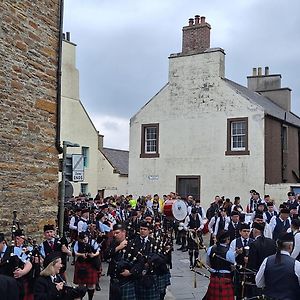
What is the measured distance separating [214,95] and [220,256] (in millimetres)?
16805

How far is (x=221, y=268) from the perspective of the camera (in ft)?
27.1

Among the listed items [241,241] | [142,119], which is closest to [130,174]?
[142,119]

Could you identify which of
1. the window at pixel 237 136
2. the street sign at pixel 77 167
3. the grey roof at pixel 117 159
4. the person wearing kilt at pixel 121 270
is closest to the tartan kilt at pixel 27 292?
the person wearing kilt at pixel 121 270

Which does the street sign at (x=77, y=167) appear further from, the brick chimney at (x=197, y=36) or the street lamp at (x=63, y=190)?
the brick chimney at (x=197, y=36)

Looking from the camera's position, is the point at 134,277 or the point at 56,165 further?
the point at 56,165

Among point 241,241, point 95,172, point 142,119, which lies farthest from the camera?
point 95,172

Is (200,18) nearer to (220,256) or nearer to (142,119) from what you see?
(142,119)

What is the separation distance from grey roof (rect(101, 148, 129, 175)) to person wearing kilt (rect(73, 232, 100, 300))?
969 inches

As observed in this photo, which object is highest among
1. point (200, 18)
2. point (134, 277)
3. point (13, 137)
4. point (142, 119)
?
point (200, 18)

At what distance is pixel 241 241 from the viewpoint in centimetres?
928

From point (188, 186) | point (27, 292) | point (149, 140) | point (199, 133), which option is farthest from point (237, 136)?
point (27, 292)

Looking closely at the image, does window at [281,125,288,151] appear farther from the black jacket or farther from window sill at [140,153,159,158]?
the black jacket

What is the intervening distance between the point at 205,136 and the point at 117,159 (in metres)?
15.4

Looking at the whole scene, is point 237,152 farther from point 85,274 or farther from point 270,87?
point 85,274
